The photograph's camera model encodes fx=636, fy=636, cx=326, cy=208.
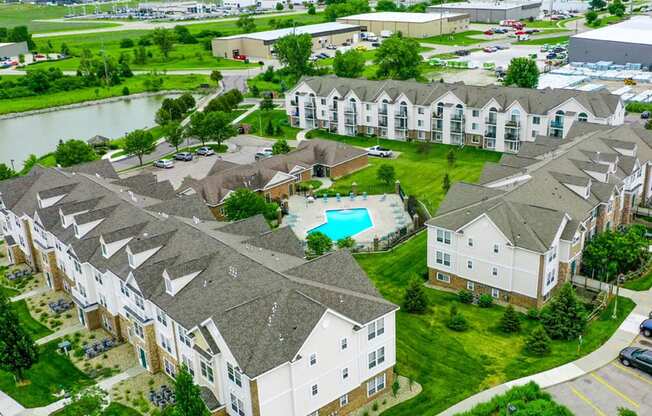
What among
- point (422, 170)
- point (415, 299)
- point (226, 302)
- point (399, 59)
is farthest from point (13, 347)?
point (399, 59)

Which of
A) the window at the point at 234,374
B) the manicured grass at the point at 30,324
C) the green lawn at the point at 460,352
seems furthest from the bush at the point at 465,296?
the manicured grass at the point at 30,324

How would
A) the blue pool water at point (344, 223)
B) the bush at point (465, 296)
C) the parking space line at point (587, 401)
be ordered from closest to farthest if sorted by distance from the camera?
the parking space line at point (587, 401) → the bush at point (465, 296) → the blue pool water at point (344, 223)

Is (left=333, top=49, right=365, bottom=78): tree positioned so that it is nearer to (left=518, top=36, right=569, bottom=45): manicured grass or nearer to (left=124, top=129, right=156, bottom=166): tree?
(left=124, top=129, right=156, bottom=166): tree

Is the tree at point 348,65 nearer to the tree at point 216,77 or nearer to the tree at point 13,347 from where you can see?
the tree at point 216,77

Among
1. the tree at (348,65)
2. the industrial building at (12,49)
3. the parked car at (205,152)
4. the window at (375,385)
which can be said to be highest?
the industrial building at (12,49)

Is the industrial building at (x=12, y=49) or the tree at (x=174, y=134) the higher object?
the industrial building at (x=12, y=49)

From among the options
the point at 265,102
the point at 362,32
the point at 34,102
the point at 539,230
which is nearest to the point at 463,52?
the point at 362,32

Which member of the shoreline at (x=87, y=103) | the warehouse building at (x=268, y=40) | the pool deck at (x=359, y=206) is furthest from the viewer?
the warehouse building at (x=268, y=40)

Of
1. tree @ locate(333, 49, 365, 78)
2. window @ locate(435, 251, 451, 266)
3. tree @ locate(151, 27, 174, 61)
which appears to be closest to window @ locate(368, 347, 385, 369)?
window @ locate(435, 251, 451, 266)
